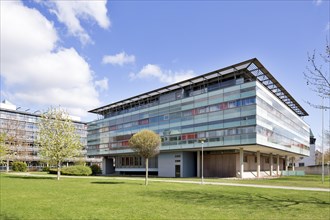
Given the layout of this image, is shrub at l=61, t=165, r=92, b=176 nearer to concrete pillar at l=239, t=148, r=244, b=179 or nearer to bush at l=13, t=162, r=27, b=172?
bush at l=13, t=162, r=27, b=172

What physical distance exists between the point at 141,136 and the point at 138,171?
4454cm

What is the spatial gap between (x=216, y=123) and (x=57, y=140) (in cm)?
2588

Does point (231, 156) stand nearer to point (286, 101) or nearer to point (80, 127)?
point (286, 101)

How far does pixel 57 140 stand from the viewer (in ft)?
134

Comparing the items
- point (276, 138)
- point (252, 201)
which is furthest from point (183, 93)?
point (252, 201)

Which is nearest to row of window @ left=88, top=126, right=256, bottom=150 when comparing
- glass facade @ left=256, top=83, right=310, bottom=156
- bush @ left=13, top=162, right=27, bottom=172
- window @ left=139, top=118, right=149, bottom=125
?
glass facade @ left=256, top=83, right=310, bottom=156

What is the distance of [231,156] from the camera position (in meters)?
56.3

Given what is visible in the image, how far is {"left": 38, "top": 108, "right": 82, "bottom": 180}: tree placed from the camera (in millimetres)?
40781

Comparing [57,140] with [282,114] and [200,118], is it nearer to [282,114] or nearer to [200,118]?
[200,118]

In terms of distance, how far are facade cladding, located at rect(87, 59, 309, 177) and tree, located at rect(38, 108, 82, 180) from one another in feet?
74.0

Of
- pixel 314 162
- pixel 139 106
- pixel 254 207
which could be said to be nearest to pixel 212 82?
pixel 139 106

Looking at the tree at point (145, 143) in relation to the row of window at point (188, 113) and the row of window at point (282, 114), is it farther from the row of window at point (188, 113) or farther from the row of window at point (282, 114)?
the row of window at point (282, 114)

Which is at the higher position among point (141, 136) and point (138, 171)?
point (141, 136)

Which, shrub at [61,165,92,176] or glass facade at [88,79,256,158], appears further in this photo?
shrub at [61,165,92,176]
